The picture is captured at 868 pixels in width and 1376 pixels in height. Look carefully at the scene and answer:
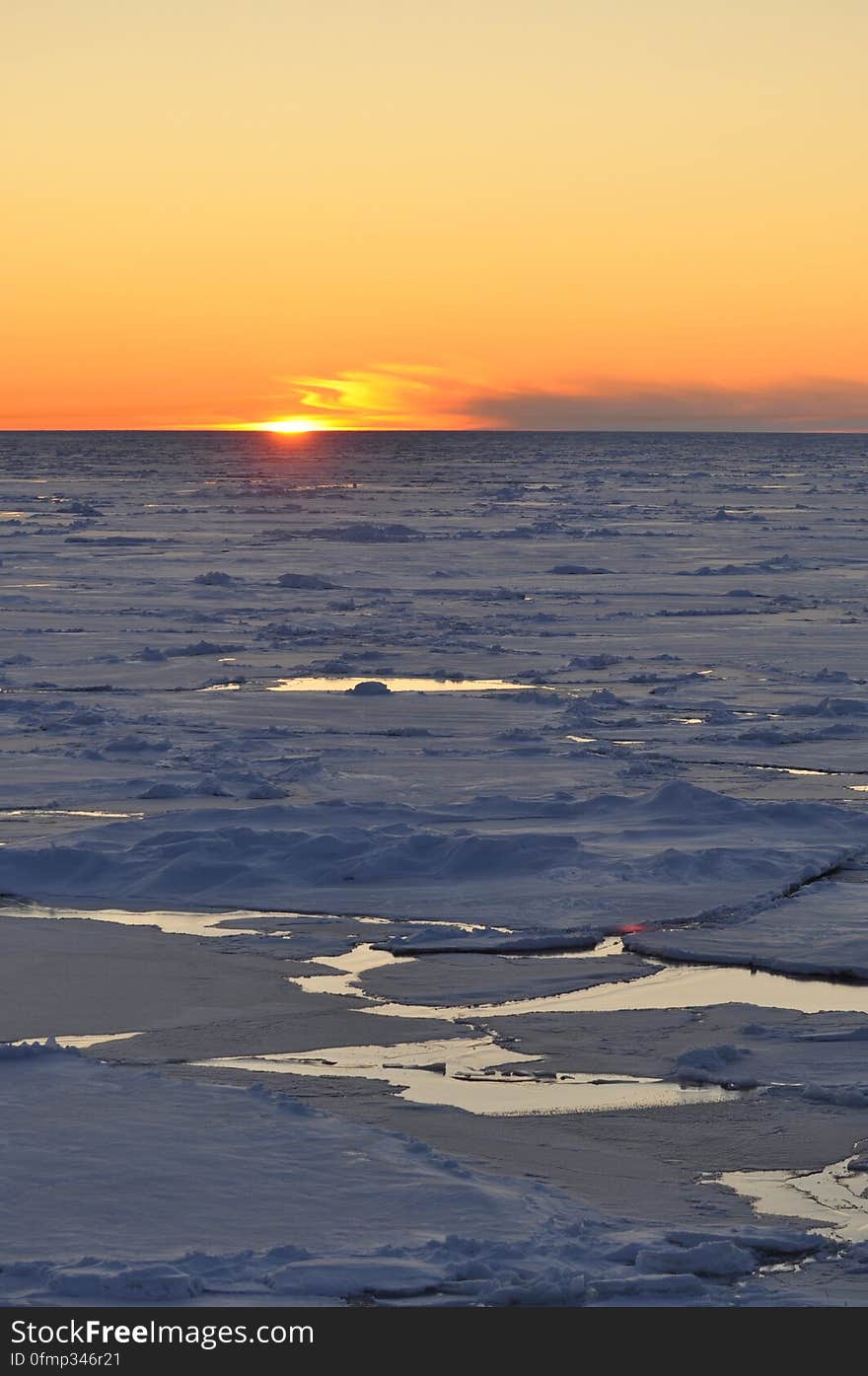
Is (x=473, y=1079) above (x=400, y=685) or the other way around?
the other way around

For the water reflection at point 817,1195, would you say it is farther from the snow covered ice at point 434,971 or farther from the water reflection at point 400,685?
the water reflection at point 400,685

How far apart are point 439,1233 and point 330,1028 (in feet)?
5.92

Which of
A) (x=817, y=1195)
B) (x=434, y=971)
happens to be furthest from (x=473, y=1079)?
(x=817, y=1195)

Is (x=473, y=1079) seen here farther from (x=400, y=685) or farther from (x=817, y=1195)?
(x=400, y=685)

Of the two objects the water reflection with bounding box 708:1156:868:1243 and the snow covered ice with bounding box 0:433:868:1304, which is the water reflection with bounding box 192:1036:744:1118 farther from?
the water reflection with bounding box 708:1156:868:1243

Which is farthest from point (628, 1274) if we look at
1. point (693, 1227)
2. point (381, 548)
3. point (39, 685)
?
point (381, 548)

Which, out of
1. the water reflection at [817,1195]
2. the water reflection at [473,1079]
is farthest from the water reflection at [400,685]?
the water reflection at [817,1195]

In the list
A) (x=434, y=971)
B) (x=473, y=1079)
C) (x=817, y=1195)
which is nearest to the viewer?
(x=817, y=1195)

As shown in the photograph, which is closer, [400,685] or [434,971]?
[434,971]

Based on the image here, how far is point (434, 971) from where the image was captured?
6.96 meters

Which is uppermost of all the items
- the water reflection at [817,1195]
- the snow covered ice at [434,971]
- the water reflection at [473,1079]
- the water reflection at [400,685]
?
the water reflection at [400,685]

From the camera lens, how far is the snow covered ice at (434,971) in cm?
448

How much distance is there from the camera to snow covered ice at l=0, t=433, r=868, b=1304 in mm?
4480

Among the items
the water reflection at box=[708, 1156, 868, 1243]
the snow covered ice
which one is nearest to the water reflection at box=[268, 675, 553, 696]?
the snow covered ice
